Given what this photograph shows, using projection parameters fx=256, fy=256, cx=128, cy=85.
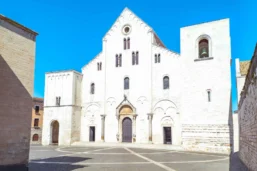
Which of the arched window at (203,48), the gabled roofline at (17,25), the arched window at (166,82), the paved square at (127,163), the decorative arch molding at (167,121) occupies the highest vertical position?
the arched window at (203,48)

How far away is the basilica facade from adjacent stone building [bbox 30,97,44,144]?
945 cm

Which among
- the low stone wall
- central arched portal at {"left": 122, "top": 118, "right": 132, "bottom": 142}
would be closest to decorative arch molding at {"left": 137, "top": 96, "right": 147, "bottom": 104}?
central arched portal at {"left": 122, "top": 118, "right": 132, "bottom": 142}

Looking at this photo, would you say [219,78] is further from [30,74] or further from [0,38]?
[0,38]

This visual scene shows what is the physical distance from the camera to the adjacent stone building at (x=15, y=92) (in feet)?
36.0

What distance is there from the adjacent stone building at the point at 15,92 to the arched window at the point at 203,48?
1633cm

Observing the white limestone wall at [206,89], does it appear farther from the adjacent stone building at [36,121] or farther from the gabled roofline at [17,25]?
the adjacent stone building at [36,121]

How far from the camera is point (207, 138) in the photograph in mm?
22172

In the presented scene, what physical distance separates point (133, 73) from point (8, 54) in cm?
1826

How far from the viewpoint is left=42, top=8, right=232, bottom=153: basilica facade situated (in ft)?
73.7

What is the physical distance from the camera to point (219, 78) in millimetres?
22344

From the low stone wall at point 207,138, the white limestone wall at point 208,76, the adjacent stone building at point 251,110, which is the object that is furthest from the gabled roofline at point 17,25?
the low stone wall at point 207,138

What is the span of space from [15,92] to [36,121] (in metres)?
30.6

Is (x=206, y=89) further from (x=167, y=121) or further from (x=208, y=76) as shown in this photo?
(x=167, y=121)

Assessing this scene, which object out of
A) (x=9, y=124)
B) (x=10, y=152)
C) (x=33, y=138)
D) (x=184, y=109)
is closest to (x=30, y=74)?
(x=9, y=124)
